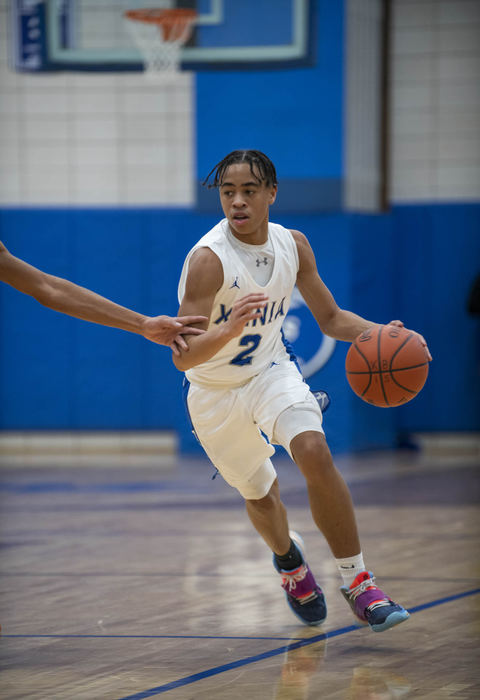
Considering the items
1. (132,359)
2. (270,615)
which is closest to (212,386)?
(270,615)

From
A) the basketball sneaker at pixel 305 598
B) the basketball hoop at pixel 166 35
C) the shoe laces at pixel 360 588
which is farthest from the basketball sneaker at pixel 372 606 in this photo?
the basketball hoop at pixel 166 35

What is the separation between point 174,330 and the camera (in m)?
3.77

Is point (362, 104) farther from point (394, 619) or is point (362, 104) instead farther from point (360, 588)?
point (394, 619)

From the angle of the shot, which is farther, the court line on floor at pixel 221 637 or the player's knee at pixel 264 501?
the player's knee at pixel 264 501

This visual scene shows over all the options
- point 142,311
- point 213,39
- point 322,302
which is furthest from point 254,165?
point 142,311

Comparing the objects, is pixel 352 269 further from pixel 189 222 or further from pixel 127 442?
pixel 127 442

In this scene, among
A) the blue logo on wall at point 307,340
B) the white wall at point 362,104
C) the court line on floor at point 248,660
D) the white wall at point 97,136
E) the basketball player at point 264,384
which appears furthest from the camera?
the white wall at point 97,136

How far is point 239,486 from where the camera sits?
4117 millimetres

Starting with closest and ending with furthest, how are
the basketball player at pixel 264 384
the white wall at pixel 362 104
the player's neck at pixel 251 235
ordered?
the basketball player at pixel 264 384 → the player's neck at pixel 251 235 → the white wall at pixel 362 104

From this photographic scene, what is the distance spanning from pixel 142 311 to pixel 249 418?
635cm

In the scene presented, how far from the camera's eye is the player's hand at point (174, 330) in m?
3.73

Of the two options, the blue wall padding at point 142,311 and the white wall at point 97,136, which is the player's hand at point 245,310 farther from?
the white wall at point 97,136

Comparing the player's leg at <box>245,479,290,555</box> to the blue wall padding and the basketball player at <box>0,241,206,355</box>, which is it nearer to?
the basketball player at <box>0,241,206,355</box>

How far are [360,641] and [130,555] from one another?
77.2 inches
